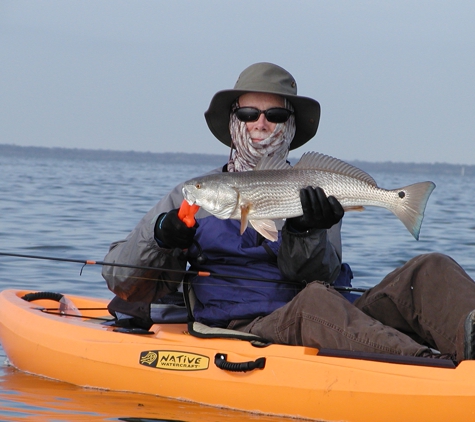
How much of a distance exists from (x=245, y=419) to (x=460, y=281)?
4.39 feet

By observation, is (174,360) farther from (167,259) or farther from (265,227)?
(265,227)

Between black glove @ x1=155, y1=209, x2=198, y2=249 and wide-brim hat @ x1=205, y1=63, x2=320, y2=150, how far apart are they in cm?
98

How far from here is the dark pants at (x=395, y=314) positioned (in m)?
4.12

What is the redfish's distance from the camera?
3.99 meters

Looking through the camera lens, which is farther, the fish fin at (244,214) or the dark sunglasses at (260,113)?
the dark sunglasses at (260,113)

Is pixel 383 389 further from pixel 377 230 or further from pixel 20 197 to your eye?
pixel 20 197

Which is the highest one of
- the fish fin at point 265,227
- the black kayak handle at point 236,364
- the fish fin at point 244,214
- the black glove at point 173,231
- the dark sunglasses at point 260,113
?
the dark sunglasses at point 260,113

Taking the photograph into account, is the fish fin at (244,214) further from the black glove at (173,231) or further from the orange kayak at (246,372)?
the orange kayak at (246,372)

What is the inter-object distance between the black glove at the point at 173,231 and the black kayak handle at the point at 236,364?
634 millimetres

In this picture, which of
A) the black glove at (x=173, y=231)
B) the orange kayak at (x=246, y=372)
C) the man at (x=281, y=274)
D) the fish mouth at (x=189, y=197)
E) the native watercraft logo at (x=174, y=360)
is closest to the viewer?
the orange kayak at (x=246, y=372)

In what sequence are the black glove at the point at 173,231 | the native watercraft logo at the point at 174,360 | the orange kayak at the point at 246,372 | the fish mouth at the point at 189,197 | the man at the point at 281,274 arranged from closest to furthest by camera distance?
1. the orange kayak at the point at 246,372
2. the fish mouth at the point at 189,197
3. the man at the point at 281,274
4. the black glove at the point at 173,231
5. the native watercraft logo at the point at 174,360

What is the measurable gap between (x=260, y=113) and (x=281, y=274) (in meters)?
0.97

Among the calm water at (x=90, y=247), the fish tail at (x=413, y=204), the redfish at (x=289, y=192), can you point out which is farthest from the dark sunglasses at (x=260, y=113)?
the calm water at (x=90, y=247)

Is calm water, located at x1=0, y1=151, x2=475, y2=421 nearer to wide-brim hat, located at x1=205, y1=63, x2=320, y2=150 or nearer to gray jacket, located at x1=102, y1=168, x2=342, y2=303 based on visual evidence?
gray jacket, located at x1=102, y1=168, x2=342, y2=303
